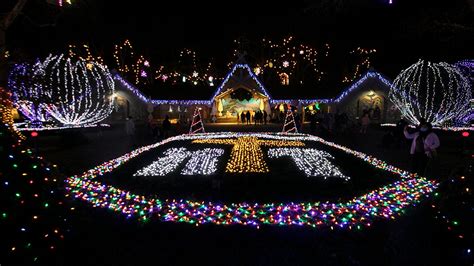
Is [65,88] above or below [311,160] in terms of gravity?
above

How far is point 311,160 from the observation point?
1205cm

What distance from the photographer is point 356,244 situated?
4.91m

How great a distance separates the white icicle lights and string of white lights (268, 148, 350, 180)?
29.4 ft

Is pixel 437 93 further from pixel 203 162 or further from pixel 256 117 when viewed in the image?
pixel 256 117

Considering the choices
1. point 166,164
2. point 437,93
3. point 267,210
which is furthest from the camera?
point 437,93

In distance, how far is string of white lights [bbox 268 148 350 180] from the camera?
9.91 meters

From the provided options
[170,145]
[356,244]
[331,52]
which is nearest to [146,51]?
[331,52]

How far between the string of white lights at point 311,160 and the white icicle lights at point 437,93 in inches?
353

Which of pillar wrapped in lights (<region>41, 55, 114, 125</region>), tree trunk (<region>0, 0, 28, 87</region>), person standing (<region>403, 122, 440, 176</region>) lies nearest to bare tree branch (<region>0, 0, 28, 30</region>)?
tree trunk (<region>0, 0, 28, 87</region>)

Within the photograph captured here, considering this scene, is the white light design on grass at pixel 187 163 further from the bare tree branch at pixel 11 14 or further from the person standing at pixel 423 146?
the bare tree branch at pixel 11 14

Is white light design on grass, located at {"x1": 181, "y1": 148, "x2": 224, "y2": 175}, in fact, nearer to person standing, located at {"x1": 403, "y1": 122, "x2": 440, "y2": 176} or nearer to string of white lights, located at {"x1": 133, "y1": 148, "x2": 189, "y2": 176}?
string of white lights, located at {"x1": 133, "y1": 148, "x2": 189, "y2": 176}

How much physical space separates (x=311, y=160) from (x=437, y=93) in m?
11.9

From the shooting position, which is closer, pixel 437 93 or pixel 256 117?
pixel 437 93

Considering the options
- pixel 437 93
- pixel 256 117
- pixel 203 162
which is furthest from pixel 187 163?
pixel 256 117
